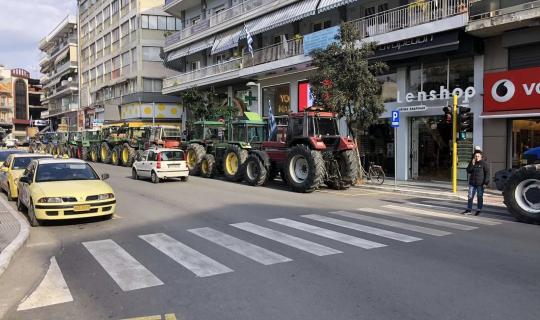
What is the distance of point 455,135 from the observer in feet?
52.7

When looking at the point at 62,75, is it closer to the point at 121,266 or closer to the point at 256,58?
the point at 256,58

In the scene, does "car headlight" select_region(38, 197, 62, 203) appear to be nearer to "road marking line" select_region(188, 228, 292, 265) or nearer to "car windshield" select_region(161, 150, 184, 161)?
"road marking line" select_region(188, 228, 292, 265)

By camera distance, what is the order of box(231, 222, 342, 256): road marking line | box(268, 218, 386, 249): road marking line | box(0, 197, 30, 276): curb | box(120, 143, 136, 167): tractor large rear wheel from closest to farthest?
box(0, 197, 30, 276): curb
box(231, 222, 342, 256): road marking line
box(268, 218, 386, 249): road marking line
box(120, 143, 136, 167): tractor large rear wheel

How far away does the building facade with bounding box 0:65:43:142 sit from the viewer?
11019 cm

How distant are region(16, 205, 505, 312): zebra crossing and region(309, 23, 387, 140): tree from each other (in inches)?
284

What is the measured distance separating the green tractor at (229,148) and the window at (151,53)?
3017cm

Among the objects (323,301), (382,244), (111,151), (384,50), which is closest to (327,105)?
(384,50)

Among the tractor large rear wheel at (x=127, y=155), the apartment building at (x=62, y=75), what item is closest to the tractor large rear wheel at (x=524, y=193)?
the tractor large rear wheel at (x=127, y=155)

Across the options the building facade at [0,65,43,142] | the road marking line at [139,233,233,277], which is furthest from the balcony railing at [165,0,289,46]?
the building facade at [0,65,43,142]

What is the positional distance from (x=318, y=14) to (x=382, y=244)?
19428mm

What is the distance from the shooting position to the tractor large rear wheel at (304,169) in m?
15.8

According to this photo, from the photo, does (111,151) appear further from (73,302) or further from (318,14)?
(73,302)

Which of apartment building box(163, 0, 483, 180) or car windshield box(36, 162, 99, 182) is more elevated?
apartment building box(163, 0, 483, 180)

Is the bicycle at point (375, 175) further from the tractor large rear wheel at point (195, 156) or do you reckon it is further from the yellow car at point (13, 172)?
the yellow car at point (13, 172)
